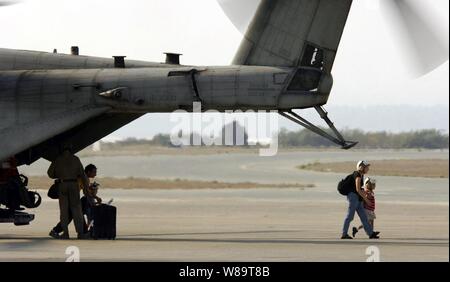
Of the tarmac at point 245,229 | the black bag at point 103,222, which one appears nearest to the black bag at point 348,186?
the tarmac at point 245,229

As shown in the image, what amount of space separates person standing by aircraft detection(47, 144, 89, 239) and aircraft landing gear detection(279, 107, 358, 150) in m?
4.22

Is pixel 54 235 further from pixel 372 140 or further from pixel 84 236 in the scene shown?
pixel 372 140

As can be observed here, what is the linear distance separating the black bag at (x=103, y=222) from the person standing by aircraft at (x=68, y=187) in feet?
1.21

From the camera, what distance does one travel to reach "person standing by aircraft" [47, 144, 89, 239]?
77.1 ft

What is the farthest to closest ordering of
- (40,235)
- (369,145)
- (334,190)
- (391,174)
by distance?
(369,145) < (391,174) < (334,190) < (40,235)

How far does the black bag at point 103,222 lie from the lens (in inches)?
910

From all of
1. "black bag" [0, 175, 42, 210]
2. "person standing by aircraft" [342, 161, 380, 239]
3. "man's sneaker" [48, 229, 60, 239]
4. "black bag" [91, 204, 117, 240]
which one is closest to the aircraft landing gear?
"person standing by aircraft" [342, 161, 380, 239]

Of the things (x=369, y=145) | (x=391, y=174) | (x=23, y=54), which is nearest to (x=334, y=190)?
(x=391, y=174)

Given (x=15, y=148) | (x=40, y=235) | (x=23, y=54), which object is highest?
(x=23, y=54)

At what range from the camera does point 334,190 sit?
48906 millimetres

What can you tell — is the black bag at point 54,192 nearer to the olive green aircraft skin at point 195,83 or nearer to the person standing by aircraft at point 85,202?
the person standing by aircraft at point 85,202
